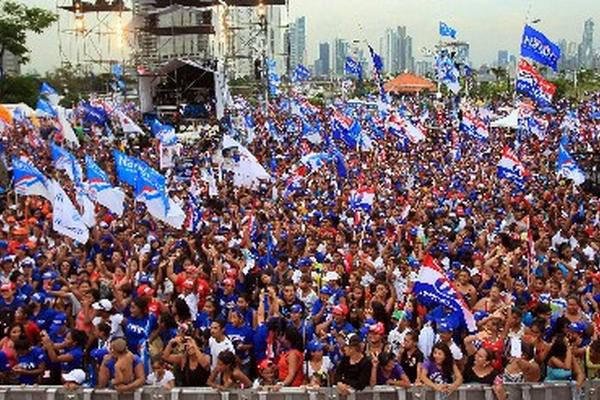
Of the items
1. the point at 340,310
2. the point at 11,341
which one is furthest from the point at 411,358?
the point at 11,341

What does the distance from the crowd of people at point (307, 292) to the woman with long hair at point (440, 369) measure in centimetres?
2

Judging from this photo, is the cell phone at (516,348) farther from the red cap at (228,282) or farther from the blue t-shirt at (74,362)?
the blue t-shirt at (74,362)

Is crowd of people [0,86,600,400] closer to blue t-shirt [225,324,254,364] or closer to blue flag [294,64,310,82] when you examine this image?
blue t-shirt [225,324,254,364]

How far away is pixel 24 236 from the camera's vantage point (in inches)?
503

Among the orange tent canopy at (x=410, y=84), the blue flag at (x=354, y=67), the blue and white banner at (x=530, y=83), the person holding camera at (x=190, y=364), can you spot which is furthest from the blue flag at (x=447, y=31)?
the orange tent canopy at (x=410, y=84)

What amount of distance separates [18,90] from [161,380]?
1905 inches

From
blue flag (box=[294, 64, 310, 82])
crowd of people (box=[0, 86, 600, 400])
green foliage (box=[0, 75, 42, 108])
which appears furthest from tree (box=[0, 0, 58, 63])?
crowd of people (box=[0, 86, 600, 400])

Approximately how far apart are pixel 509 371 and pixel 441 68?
36.7 metres

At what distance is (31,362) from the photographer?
7.43 m

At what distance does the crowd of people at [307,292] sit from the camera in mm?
6965

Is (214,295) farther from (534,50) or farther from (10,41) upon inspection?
(10,41)

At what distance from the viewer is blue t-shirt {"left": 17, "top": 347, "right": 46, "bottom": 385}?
7.39 meters

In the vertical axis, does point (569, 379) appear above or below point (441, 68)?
below

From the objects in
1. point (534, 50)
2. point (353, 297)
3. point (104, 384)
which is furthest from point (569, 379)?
point (534, 50)
